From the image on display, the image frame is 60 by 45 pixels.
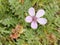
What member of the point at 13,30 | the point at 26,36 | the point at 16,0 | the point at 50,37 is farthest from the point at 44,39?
the point at 16,0

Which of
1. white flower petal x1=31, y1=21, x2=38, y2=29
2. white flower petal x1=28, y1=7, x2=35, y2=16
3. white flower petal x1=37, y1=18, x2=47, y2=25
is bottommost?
white flower petal x1=31, y1=21, x2=38, y2=29

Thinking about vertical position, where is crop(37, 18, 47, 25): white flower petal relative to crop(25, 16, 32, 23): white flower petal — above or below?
Result: below

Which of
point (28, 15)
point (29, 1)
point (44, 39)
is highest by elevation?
point (29, 1)

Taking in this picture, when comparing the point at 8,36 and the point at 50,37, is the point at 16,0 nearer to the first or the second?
the point at 8,36

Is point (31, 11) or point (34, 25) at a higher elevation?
point (31, 11)

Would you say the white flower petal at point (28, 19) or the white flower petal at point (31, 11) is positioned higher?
the white flower petal at point (31, 11)

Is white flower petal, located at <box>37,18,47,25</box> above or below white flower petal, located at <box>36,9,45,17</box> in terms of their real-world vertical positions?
below

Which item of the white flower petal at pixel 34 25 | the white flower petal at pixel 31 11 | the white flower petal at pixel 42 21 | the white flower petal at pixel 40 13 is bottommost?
the white flower petal at pixel 34 25

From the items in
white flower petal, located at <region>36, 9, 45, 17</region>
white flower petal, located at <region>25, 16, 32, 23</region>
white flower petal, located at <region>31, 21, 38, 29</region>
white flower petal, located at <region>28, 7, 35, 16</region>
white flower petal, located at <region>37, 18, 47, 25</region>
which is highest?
white flower petal, located at <region>28, 7, 35, 16</region>
